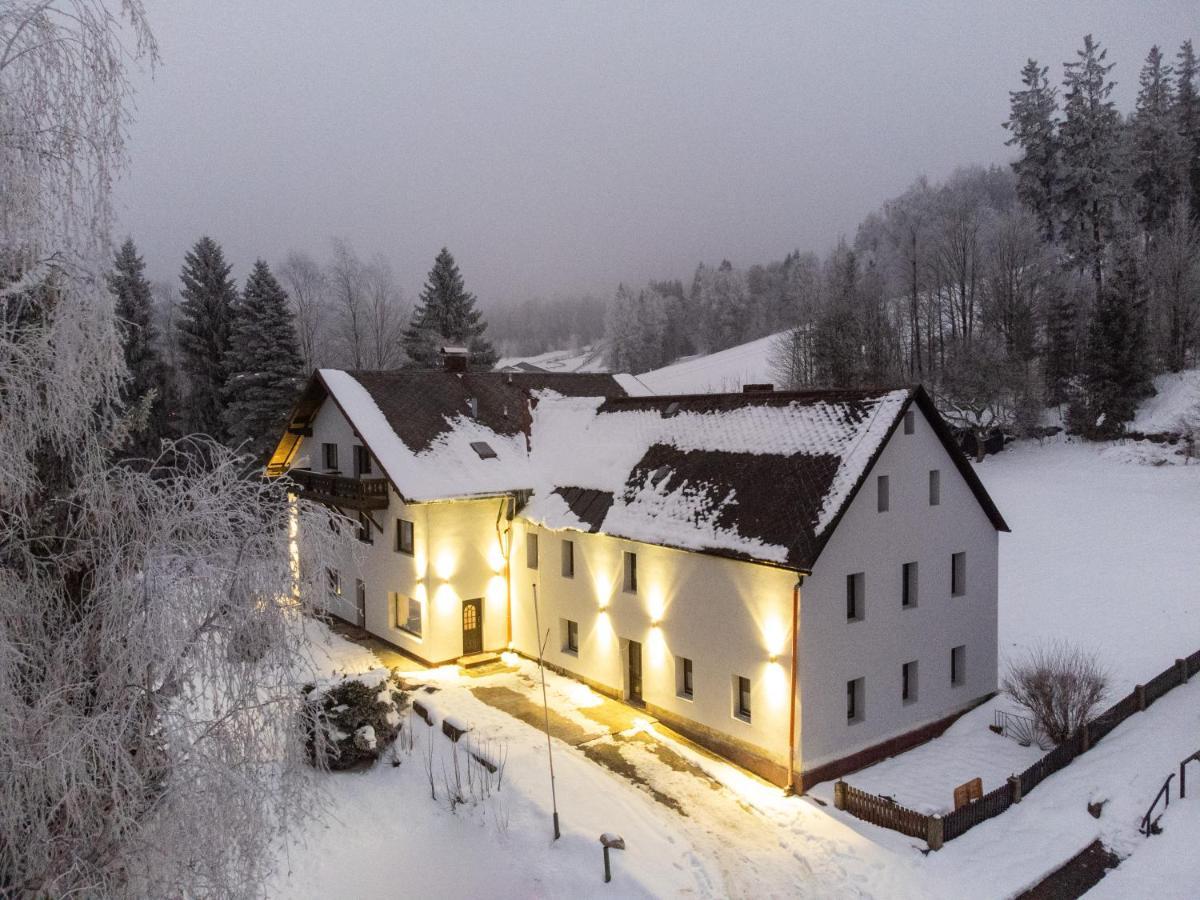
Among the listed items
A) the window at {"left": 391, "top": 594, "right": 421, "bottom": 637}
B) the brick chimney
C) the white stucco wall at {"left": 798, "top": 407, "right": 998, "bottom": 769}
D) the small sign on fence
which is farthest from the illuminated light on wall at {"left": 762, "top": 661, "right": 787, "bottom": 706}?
the brick chimney

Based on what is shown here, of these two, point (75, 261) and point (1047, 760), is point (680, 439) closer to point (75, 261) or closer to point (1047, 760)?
point (1047, 760)

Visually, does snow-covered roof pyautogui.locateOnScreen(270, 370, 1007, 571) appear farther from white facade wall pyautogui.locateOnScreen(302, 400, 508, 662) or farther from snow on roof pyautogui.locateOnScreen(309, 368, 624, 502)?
white facade wall pyautogui.locateOnScreen(302, 400, 508, 662)

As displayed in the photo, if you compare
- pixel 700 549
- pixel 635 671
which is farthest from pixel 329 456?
pixel 700 549

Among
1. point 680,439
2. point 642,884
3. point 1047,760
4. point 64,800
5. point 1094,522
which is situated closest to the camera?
point 64,800

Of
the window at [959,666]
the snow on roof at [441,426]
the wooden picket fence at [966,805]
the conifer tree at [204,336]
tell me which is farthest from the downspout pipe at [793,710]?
the conifer tree at [204,336]

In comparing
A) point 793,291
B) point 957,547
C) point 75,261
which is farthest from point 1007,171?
point 75,261

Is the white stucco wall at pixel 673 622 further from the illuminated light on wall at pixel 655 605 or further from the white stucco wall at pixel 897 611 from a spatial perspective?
the white stucco wall at pixel 897 611
